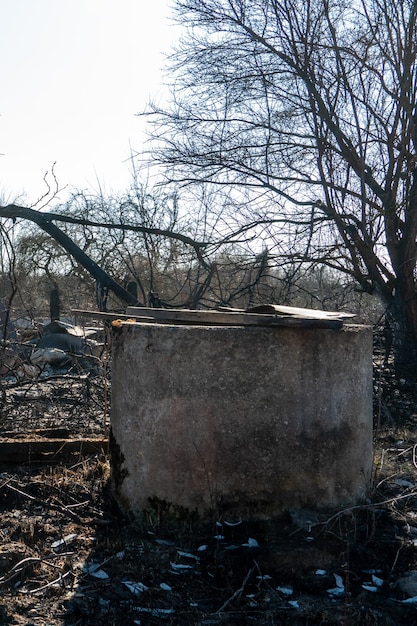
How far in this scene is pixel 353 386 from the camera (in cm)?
372

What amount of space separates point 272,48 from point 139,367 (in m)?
5.47

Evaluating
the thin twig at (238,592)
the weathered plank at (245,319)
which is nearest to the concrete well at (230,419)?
the weathered plank at (245,319)

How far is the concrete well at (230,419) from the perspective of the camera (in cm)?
347

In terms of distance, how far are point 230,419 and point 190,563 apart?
695 millimetres

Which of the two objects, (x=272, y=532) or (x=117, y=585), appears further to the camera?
(x=272, y=532)

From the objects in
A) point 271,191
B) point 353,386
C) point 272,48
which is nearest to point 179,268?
point 271,191

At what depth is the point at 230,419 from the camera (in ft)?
11.4

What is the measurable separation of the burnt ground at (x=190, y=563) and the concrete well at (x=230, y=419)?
127mm

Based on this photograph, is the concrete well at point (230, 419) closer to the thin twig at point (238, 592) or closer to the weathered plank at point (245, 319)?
the weathered plank at point (245, 319)

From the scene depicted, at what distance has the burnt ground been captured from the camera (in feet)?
9.00

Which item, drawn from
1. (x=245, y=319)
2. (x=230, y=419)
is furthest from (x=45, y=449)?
(x=245, y=319)

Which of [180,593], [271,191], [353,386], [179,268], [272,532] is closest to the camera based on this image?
[180,593]

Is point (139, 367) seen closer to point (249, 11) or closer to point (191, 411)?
point (191, 411)

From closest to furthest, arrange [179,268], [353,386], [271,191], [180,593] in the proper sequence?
[180,593] → [353,386] → [271,191] → [179,268]
